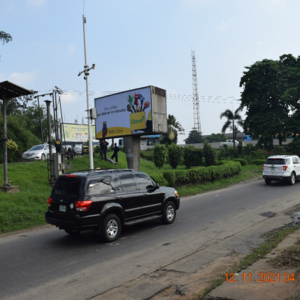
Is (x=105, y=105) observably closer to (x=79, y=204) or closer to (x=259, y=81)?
(x=79, y=204)

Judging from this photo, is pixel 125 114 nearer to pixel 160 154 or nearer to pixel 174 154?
pixel 160 154

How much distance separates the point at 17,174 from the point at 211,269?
1362 centimetres

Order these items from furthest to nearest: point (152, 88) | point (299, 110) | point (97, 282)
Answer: point (299, 110), point (152, 88), point (97, 282)

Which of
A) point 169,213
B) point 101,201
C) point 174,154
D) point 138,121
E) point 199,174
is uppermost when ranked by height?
point 138,121

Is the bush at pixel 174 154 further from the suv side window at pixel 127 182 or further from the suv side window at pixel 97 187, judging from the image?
the suv side window at pixel 97 187

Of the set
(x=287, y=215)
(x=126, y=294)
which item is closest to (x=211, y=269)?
(x=126, y=294)

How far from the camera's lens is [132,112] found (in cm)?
1869

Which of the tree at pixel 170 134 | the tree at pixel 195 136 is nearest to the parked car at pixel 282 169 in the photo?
the tree at pixel 170 134

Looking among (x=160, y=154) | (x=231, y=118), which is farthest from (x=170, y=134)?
(x=160, y=154)

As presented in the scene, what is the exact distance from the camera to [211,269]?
18.8 ft

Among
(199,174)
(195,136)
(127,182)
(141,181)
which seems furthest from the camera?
(195,136)

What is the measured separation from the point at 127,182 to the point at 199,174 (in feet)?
37.8
